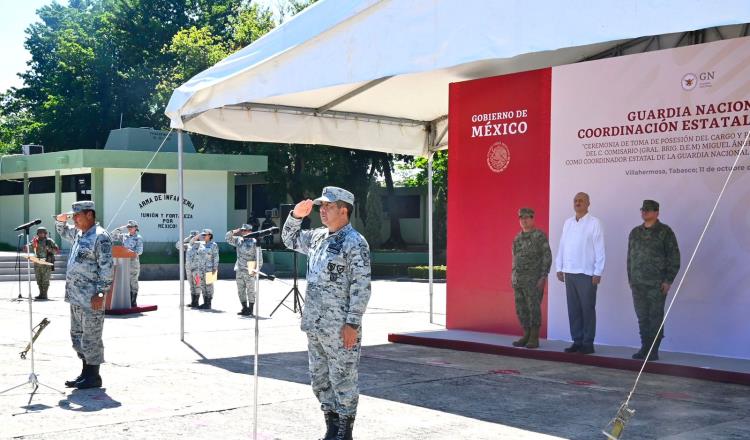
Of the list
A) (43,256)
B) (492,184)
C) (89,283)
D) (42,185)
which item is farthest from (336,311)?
(42,185)

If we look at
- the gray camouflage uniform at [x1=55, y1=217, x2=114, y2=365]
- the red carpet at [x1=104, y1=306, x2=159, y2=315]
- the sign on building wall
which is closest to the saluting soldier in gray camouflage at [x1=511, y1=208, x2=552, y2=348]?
the sign on building wall

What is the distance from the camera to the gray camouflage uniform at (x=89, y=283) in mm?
8875

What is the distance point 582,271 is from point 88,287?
5901 millimetres

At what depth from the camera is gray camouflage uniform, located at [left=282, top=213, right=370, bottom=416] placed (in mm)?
6266

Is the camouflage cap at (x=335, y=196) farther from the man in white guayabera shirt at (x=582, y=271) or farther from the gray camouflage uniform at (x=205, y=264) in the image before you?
A: the gray camouflage uniform at (x=205, y=264)

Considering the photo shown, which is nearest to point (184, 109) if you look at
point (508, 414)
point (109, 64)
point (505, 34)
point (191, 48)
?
point (505, 34)

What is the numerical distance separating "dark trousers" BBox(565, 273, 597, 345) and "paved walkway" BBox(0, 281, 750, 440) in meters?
0.55

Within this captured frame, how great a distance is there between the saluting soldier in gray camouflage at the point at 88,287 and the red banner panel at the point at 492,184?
237 inches

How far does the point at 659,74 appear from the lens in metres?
11.3

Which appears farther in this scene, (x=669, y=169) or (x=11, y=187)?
(x=11, y=187)

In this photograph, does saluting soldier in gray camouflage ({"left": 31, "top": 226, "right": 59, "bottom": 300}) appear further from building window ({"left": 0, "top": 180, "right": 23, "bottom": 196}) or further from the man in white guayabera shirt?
building window ({"left": 0, "top": 180, "right": 23, "bottom": 196})

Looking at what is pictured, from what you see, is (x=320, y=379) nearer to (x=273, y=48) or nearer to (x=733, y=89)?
(x=273, y=48)

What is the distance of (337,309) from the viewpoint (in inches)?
249

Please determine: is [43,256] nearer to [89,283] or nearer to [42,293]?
[42,293]
